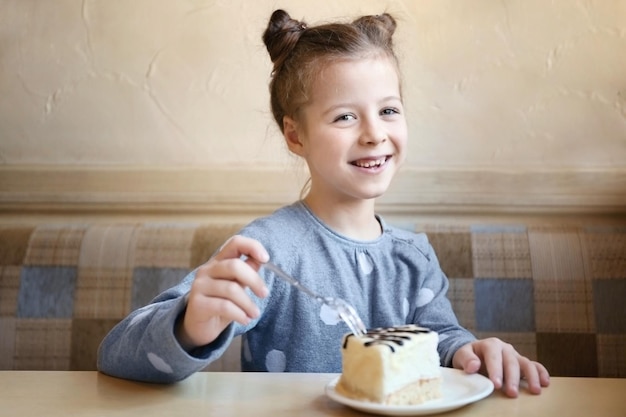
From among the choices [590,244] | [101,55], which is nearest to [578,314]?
[590,244]

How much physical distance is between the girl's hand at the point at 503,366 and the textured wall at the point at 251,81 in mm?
801

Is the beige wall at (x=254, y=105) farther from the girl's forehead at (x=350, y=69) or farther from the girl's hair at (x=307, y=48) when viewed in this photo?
the girl's forehead at (x=350, y=69)

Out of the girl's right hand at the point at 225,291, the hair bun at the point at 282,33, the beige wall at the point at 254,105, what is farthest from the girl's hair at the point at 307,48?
the girl's right hand at the point at 225,291

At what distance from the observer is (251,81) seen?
183 centimetres

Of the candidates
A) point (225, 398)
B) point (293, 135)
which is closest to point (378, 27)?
point (293, 135)

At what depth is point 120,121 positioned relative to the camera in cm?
186

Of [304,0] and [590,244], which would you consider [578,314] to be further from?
[304,0]

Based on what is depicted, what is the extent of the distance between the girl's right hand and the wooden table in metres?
0.07

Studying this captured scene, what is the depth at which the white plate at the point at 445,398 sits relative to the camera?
2.56ft

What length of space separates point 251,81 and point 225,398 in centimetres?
109

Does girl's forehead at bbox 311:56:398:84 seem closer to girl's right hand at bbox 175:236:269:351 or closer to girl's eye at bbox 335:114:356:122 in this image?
girl's eye at bbox 335:114:356:122

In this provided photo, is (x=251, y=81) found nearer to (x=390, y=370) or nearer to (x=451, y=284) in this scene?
(x=451, y=284)

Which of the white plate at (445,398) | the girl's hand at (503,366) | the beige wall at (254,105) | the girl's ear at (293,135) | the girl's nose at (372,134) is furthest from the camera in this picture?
the beige wall at (254,105)

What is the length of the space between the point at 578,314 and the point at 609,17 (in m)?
0.70
